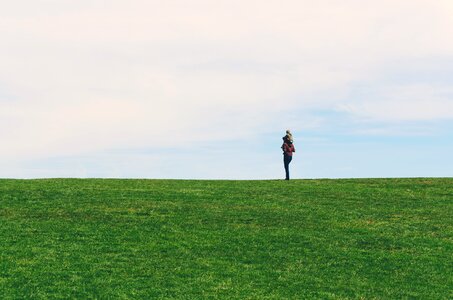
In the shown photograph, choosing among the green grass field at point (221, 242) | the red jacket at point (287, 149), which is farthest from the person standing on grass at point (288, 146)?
the green grass field at point (221, 242)

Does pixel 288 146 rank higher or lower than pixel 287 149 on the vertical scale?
higher

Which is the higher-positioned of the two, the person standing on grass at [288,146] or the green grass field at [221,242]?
the person standing on grass at [288,146]

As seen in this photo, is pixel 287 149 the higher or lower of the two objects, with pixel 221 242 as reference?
higher

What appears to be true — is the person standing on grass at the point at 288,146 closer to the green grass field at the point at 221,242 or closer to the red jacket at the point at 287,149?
the red jacket at the point at 287,149

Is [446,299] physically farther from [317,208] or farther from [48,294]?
[317,208]

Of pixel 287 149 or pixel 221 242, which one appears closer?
pixel 221 242

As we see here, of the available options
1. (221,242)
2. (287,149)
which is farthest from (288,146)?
(221,242)

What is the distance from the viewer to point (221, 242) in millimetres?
26422

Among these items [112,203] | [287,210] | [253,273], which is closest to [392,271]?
[253,273]

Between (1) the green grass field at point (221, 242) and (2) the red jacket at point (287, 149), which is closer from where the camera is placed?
(1) the green grass field at point (221, 242)

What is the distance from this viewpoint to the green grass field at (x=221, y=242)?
69.2 ft

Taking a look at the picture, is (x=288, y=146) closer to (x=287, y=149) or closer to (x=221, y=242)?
(x=287, y=149)

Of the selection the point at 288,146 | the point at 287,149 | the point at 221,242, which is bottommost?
the point at 221,242

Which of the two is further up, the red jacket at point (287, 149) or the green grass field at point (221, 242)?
the red jacket at point (287, 149)
